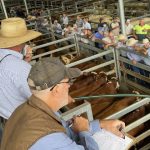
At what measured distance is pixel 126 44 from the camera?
5426 mm

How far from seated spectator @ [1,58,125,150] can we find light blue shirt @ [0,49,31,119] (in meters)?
1.07

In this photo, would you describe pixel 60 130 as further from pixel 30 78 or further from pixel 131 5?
pixel 131 5

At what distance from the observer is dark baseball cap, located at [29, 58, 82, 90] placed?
5.38ft

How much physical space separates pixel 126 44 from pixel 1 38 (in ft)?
9.13

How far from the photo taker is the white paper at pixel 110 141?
1.80 meters

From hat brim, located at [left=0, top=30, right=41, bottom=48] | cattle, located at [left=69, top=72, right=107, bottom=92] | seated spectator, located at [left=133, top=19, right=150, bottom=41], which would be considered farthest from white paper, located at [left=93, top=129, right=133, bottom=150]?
seated spectator, located at [left=133, top=19, right=150, bottom=41]

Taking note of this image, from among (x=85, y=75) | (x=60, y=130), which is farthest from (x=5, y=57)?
(x=85, y=75)

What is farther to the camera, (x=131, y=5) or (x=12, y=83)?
(x=131, y=5)

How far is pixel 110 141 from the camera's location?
5.96 feet

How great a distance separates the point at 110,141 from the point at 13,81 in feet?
4.63

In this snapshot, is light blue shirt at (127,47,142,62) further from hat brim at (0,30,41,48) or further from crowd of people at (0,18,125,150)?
crowd of people at (0,18,125,150)

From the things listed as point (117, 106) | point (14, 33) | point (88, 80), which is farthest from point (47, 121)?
point (88, 80)

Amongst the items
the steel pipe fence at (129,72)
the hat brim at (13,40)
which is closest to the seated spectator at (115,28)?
the steel pipe fence at (129,72)

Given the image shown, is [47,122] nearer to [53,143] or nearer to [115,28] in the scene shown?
[53,143]
